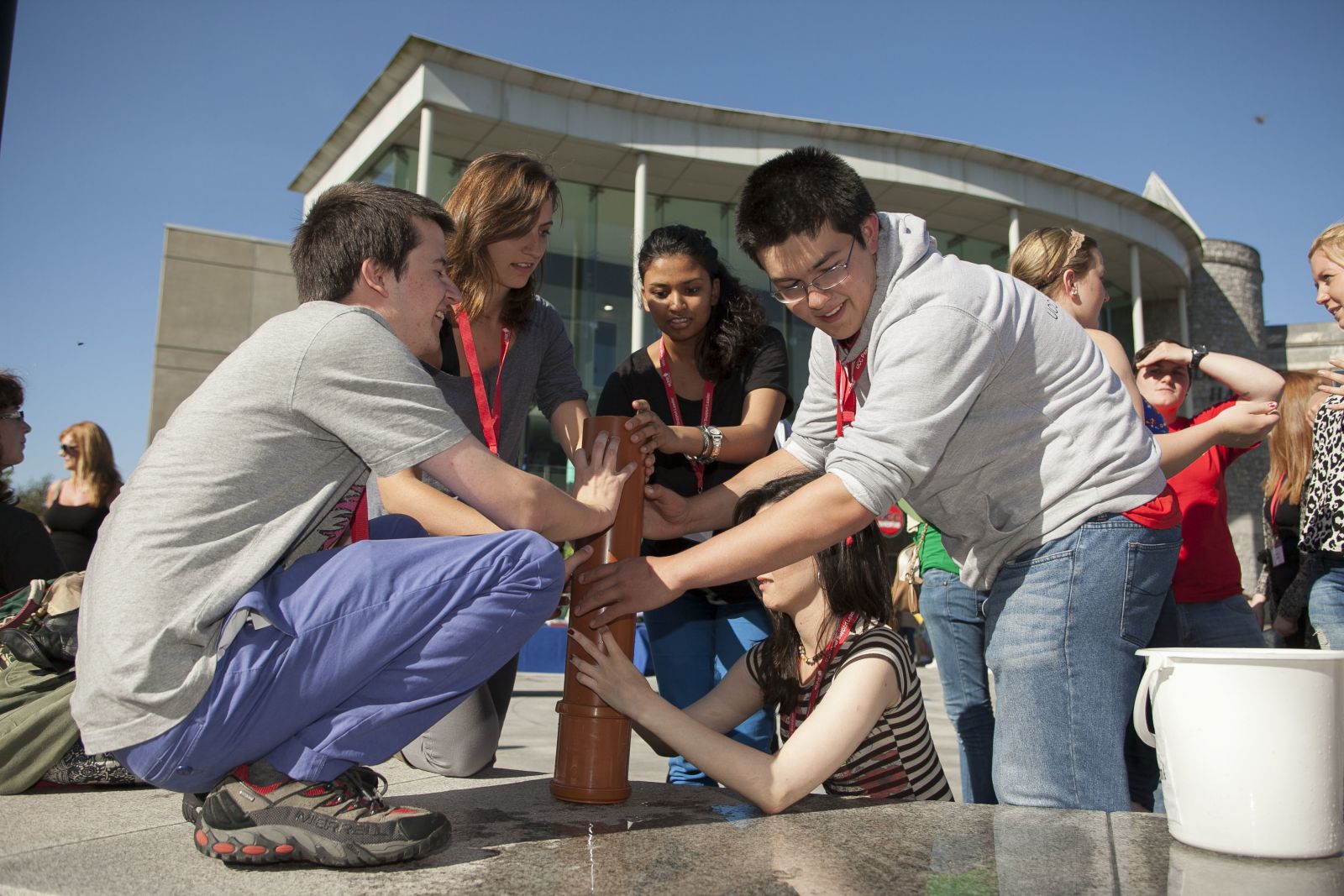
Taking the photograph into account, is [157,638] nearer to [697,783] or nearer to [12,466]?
[697,783]

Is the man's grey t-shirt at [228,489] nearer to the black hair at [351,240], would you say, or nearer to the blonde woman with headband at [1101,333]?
the black hair at [351,240]

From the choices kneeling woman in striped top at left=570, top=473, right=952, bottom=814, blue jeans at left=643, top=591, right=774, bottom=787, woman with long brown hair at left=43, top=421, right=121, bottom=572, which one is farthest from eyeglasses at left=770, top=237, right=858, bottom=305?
woman with long brown hair at left=43, top=421, right=121, bottom=572

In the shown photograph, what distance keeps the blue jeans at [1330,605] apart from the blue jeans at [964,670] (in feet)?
4.49

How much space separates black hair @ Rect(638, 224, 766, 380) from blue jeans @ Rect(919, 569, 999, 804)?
1156 millimetres

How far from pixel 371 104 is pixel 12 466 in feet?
43.5

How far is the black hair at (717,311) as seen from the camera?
3689mm

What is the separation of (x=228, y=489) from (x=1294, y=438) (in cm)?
476

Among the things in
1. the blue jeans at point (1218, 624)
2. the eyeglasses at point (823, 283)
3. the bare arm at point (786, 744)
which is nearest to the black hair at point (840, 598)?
the bare arm at point (786, 744)

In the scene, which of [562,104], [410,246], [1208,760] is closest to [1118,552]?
[1208,760]

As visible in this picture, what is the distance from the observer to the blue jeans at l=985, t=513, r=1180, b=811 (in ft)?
7.72

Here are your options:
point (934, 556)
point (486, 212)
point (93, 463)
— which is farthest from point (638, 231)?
point (486, 212)

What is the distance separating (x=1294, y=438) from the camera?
4754 millimetres

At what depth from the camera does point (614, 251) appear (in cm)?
1731

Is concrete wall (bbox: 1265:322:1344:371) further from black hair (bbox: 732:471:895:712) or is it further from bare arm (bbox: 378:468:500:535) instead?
bare arm (bbox: 378:468:500:535)
